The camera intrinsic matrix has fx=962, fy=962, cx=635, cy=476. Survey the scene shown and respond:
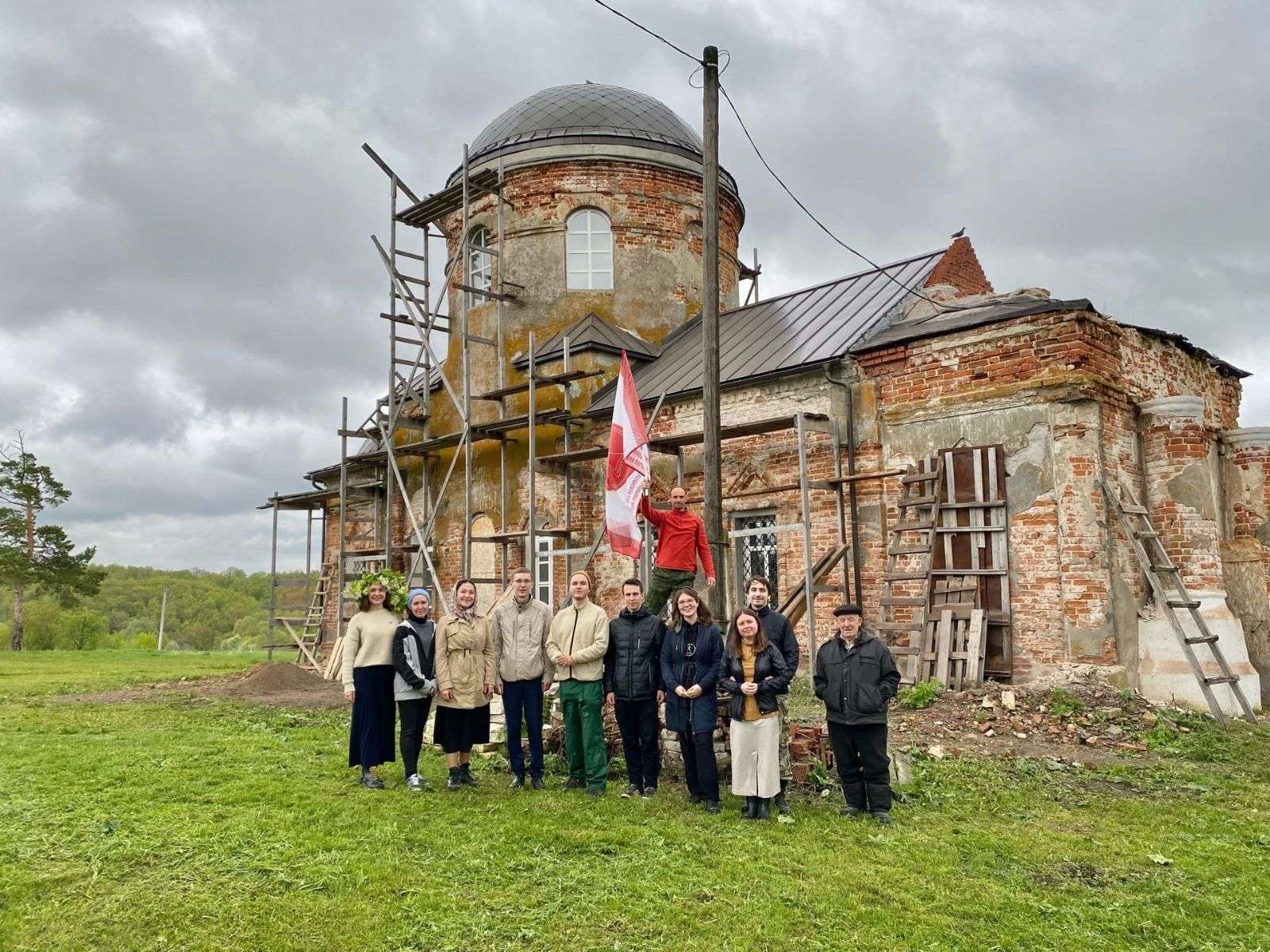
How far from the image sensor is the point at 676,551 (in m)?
8.02

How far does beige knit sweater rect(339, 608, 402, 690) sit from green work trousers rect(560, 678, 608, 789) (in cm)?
137

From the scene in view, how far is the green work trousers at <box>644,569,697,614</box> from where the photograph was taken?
26.4 ft

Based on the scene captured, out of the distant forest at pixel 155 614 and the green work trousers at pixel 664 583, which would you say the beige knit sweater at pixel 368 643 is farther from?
the distant forest at pixel 155 614

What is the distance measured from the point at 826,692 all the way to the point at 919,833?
1.02 m

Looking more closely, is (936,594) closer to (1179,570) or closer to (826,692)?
(1179,570)

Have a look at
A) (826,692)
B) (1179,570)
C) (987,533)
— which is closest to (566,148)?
(987,533)

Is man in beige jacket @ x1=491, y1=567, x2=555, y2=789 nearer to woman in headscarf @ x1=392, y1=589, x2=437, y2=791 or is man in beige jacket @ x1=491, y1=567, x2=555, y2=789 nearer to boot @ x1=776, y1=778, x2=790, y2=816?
woman in headscarf @ x1=392, y1=589, x2=437, y2=791

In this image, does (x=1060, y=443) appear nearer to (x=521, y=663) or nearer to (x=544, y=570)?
(x=521, y=663)

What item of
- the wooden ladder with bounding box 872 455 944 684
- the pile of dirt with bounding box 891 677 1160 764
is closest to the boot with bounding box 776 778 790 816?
the pile of dirt with bounding box 891 677 1160 764

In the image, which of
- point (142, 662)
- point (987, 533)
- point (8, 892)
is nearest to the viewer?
point (8, 892)

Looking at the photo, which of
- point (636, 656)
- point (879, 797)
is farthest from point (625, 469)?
point (879, 797)

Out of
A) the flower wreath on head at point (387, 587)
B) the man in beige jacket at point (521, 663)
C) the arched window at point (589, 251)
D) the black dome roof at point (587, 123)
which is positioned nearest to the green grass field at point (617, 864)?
the man in beige jacket at point (521, 663)

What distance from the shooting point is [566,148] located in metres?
17.9

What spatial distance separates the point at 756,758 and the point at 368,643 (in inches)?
120
